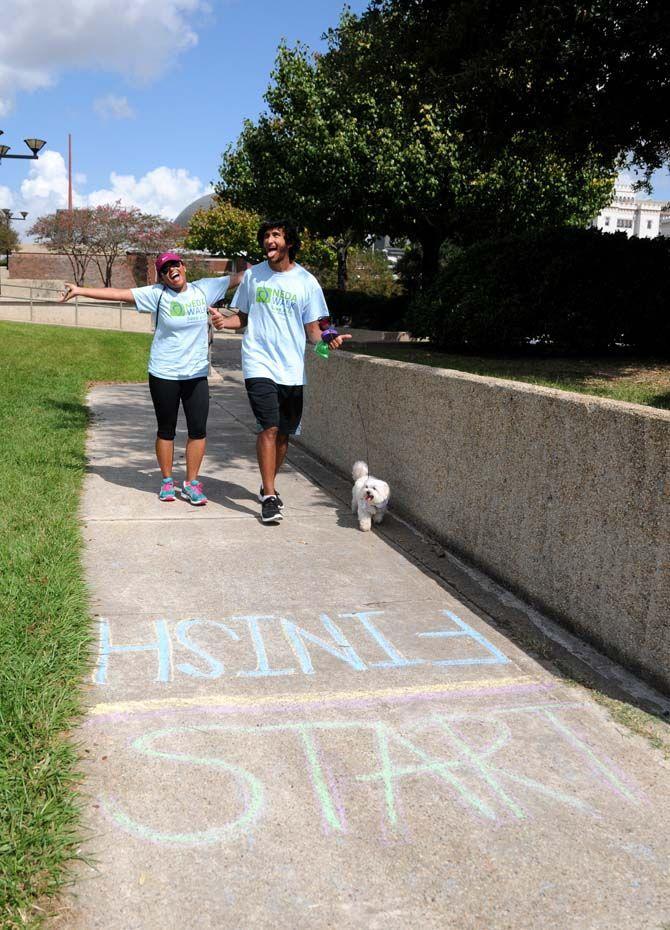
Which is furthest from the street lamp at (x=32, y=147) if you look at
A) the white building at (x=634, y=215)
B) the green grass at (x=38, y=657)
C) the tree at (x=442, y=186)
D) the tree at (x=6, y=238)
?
the white building at (x=634, y=215)

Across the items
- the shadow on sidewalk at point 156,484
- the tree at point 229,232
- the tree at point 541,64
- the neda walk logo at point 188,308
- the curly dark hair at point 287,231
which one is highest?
the tree at point 229,232

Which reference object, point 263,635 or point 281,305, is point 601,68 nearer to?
point 281,305

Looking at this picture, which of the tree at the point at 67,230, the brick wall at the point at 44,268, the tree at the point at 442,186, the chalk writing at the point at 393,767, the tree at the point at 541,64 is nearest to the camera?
the chalk writing at the point at 393,767

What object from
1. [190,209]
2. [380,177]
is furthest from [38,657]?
[190,209]

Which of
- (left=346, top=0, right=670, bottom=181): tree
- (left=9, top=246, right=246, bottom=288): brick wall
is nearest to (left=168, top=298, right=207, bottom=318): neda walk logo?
(left=346, top=0, right=670, bottom=181): tree

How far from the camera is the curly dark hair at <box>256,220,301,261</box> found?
5.34 m

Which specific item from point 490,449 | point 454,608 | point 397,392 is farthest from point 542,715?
point 397,392

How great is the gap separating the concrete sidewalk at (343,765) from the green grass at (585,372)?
2.18 metres

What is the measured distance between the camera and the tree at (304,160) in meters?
19.6

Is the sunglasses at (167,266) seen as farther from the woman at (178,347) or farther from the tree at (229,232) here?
the tree at (229,232)

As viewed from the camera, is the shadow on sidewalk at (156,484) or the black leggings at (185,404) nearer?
the black leggings at (185,404)

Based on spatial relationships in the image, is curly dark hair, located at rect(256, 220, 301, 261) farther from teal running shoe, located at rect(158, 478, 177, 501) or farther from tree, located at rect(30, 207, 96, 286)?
tree, located at rect(30, 207, 96, 286)

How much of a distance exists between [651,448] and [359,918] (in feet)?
6.98

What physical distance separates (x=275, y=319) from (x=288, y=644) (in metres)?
2.60
